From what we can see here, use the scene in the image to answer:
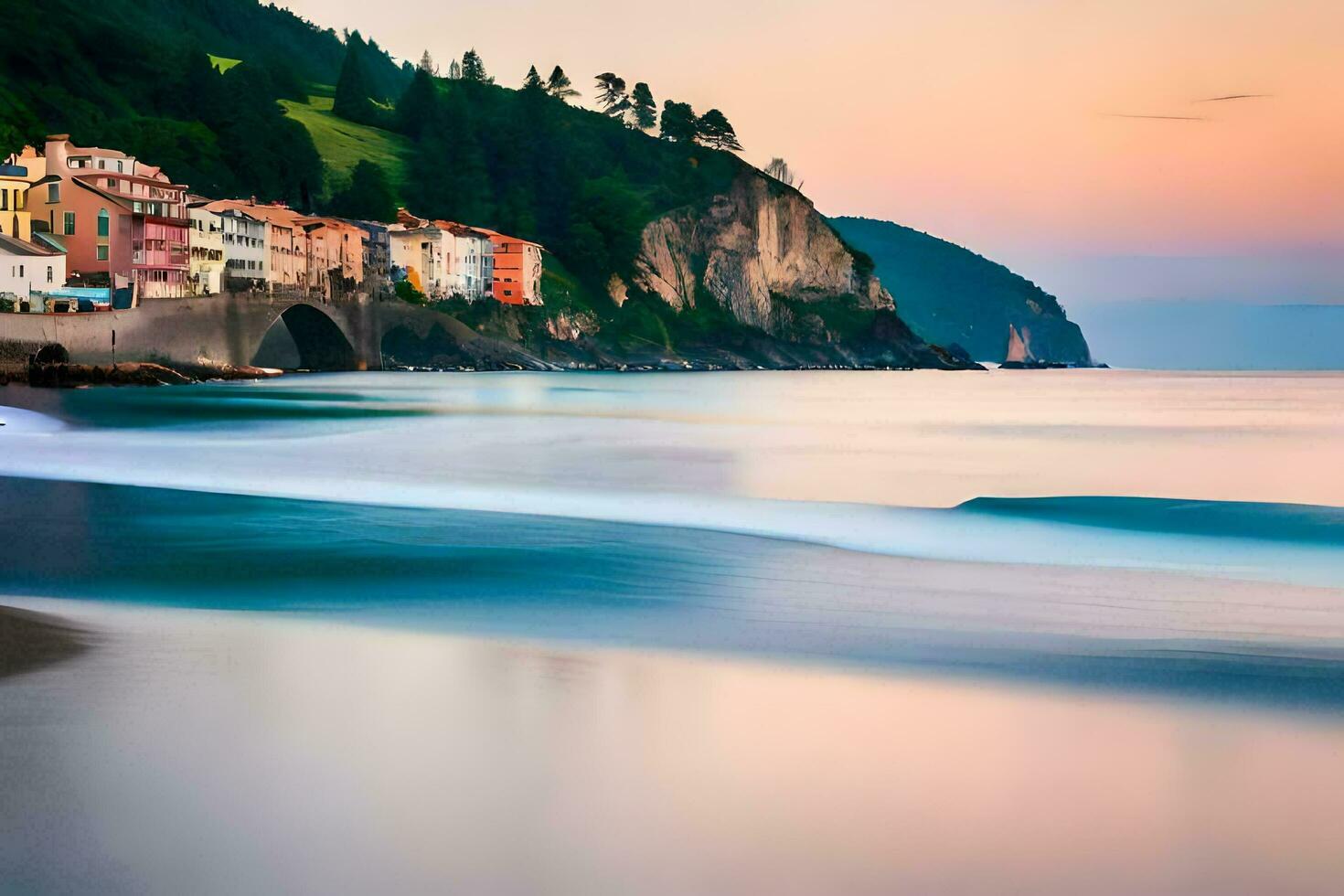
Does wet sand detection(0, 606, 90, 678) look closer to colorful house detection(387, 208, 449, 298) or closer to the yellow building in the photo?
the yellow building

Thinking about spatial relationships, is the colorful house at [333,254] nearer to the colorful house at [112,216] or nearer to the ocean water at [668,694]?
the colorful house at [112,216]

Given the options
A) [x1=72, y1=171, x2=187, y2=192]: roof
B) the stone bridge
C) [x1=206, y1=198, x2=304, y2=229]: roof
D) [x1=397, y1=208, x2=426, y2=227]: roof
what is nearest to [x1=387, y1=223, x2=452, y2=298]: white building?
[x1=397, y1=208, x2=426, y2=227]: roof

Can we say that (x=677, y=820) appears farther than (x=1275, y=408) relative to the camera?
No

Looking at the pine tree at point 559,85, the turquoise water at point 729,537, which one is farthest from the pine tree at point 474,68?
the turquoise water at point 729,537

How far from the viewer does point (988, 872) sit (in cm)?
552

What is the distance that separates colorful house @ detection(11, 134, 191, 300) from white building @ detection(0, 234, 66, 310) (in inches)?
188

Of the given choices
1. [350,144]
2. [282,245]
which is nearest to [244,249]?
[282,245]

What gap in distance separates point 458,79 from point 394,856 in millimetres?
173494

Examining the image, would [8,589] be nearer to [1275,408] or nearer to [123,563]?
[123,563]

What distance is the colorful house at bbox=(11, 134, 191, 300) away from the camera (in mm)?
65625

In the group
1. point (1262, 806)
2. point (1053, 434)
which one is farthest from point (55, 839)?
point (1053, 434)

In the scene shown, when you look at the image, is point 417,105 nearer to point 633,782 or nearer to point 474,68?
point 474,68

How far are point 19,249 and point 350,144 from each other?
277 feet

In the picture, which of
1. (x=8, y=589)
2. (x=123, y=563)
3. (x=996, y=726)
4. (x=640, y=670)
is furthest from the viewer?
(x=123, y=563)
